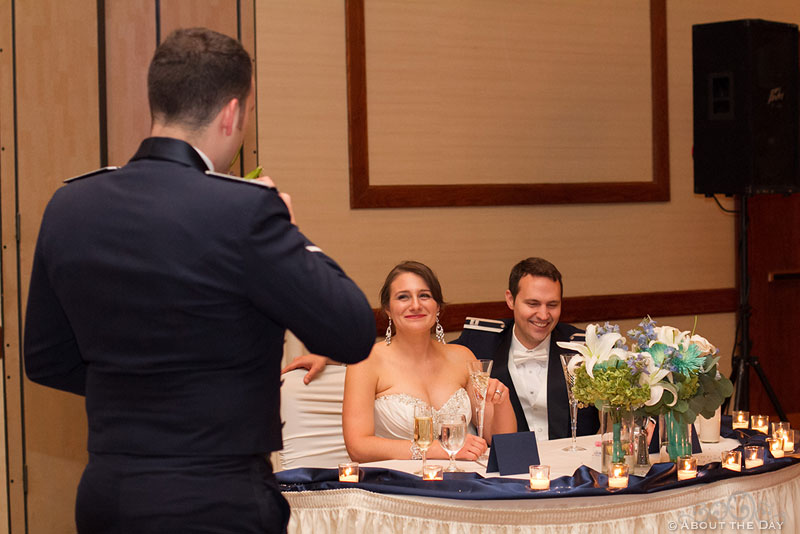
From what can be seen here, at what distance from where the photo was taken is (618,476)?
85.1 inches

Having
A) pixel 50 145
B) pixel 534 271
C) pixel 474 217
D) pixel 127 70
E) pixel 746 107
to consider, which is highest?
pixel 127 70

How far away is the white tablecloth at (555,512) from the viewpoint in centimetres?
211

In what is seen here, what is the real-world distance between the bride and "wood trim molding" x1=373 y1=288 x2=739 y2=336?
1.24 metres

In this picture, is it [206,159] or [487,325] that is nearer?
[206,159]

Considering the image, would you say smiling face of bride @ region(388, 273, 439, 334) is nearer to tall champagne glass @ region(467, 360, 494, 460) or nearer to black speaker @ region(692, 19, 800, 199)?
tall champagne glass @ region(467, 360, 494, 460)

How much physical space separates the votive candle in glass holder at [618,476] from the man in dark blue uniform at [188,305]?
3.33 ft

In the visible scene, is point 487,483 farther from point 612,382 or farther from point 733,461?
point 733,461

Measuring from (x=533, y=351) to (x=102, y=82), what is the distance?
6.83 ft

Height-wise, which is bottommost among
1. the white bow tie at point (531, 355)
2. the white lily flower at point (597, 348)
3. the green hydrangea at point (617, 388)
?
the white bow tie at point (531, 355)

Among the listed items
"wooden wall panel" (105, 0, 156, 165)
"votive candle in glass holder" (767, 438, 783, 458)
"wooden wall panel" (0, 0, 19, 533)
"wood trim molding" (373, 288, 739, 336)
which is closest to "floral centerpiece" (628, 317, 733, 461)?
"votive candle in glass holder" (767, 438, 783, 458)

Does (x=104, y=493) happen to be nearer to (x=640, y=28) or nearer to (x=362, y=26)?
(x=362, y=26)

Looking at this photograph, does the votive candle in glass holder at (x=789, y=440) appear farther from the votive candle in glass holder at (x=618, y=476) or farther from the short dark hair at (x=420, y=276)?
the short dark hair at (x=420, y=276)

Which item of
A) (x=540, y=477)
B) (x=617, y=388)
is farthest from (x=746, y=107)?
(x=540, y=477)

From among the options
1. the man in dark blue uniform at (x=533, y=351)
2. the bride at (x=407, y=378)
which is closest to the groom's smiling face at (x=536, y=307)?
the man in dark blue uniform at (x=533, y=351)
